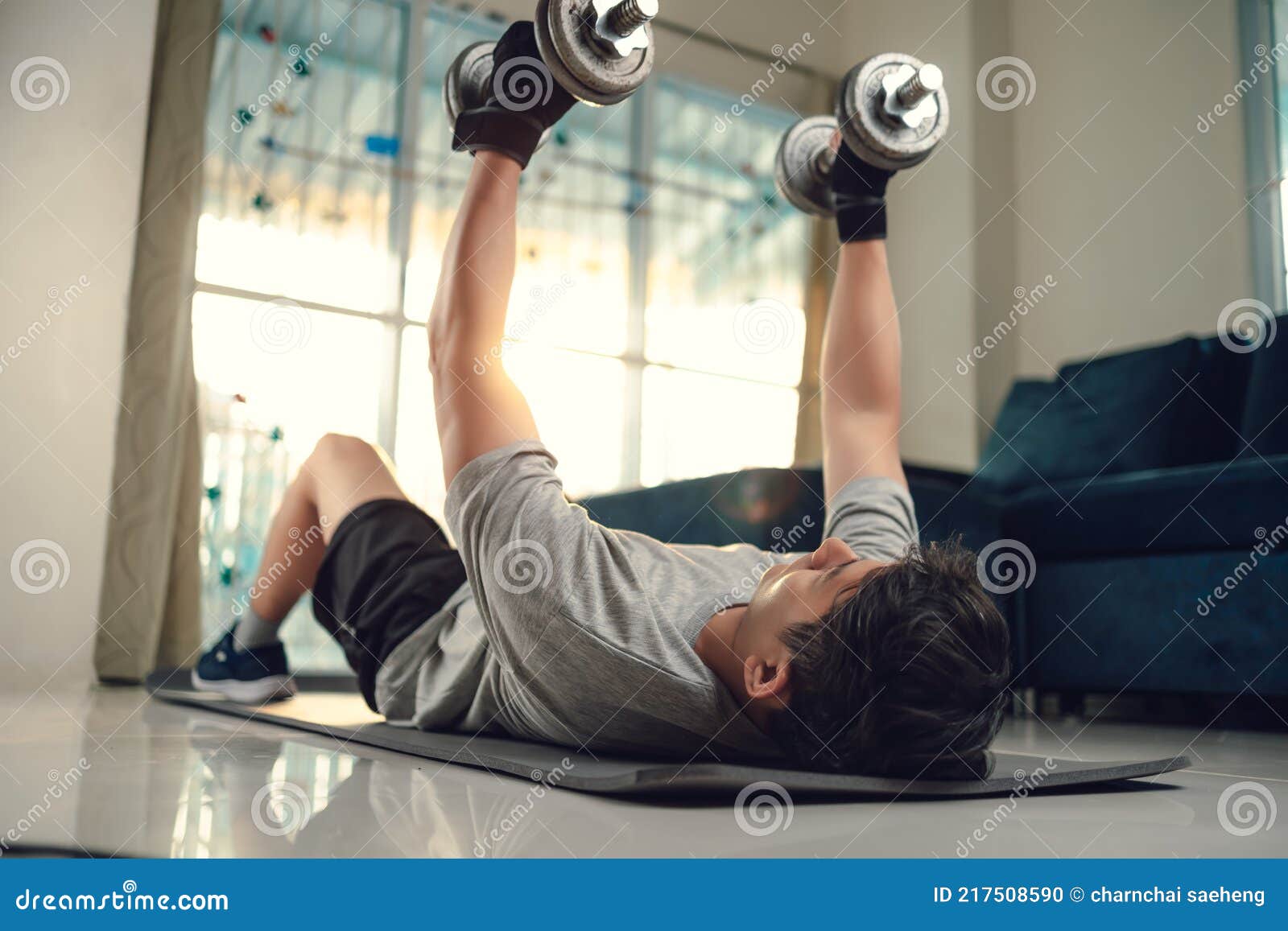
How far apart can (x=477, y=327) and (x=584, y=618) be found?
1.13 feet

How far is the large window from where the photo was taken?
10.8 ft

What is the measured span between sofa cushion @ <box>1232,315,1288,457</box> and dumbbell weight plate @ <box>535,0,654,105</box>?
5.71 feet

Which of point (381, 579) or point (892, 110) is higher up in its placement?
point (892, 110)

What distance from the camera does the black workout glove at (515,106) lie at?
118cm

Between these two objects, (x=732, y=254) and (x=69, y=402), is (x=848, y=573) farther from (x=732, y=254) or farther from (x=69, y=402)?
(x=732, y=254)

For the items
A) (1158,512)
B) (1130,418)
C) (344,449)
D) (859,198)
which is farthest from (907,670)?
(1130,418)

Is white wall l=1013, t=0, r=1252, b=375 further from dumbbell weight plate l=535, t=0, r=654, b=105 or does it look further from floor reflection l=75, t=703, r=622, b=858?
floor reflection l=75, t=703, r=622, b=858

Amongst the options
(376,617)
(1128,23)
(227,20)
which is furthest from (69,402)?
(1128,23)

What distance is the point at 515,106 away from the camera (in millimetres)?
1187

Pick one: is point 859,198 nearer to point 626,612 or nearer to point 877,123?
point 877,123

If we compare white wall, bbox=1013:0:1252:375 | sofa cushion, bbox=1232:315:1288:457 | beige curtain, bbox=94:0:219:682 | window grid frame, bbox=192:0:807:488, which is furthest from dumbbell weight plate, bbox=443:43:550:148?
white wall, bbox=1013:0:1252:375

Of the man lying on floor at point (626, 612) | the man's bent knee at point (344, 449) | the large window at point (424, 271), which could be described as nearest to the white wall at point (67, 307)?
the large window at point (424, 271)

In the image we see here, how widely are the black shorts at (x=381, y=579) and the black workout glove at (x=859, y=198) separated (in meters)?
0.75

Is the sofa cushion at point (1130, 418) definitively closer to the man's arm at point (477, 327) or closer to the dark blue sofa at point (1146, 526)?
the dark blue sofa at point (1146, 526)
